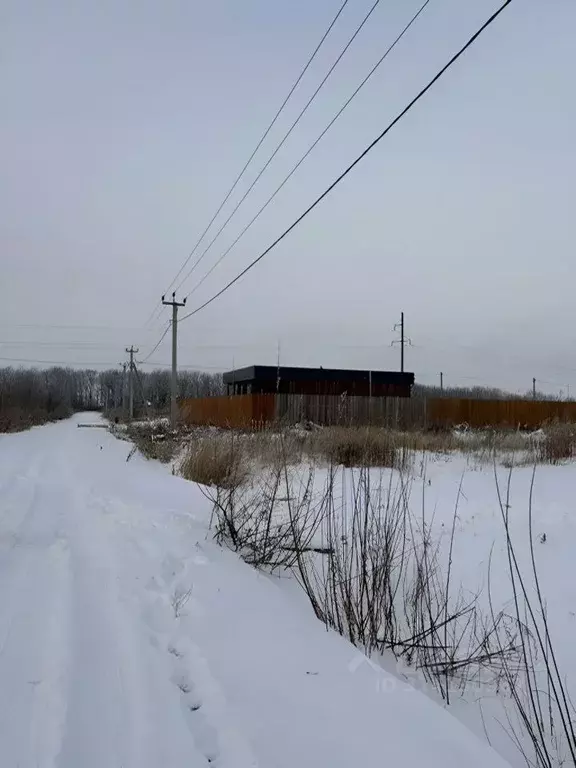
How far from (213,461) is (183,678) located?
17.1ft

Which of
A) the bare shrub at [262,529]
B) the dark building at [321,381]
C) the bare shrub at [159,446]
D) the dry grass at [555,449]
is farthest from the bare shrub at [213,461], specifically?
the dark building at [321,381]

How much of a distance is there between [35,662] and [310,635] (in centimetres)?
148

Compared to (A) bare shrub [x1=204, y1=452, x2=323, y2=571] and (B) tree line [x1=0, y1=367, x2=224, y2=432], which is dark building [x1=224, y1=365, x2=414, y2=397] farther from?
(A) bare shrub [x1=204, y1=452, x2=323, y2=571]

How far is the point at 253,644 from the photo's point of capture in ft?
9.31

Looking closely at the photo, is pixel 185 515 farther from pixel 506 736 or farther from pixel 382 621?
pixel 506 736

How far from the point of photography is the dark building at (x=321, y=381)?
26312 mm

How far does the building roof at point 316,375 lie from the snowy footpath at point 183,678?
2410 centimetres

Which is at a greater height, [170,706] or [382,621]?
[170,706]

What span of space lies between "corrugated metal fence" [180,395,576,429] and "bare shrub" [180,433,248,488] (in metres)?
8.09

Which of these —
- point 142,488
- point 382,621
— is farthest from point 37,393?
point 382,621

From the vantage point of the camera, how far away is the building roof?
28.6 meters

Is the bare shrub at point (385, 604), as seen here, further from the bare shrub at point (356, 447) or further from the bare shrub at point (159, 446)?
the bare shrub at point (159, 446)

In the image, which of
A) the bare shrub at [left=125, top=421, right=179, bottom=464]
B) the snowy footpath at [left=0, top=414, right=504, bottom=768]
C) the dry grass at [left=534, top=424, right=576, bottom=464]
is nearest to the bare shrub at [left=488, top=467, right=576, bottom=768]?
the snowy footpath at [left=0, top=414, right=504, bottom=768]

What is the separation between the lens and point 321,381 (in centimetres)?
2775
